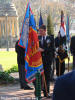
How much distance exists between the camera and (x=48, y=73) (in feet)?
25.9

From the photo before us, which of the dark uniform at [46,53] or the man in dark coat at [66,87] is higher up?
the man in dark coat at [66,87]

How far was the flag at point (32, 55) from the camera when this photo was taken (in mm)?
7426

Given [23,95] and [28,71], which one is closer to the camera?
→ [28,71]

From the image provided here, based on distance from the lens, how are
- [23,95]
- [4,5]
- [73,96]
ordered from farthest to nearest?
[4,5]
[23,95]
[73,96]

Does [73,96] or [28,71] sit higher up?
[73,96]

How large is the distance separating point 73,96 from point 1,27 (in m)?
58.0

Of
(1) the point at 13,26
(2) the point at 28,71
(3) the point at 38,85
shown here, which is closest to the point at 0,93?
(2) the point at 28,71

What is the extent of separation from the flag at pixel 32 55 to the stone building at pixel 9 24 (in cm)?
4616

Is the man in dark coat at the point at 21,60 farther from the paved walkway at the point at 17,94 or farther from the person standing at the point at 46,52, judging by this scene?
the person standing at the point at 46,52

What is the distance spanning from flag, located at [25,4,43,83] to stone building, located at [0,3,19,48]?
4616 centimetres

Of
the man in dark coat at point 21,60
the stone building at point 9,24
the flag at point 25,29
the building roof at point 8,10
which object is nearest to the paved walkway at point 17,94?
the man in dark coat at point 21,60

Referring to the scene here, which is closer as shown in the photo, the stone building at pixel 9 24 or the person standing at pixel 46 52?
the person standing at pixel 46 52

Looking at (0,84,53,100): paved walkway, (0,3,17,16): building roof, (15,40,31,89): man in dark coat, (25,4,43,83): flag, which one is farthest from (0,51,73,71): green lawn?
(0,3,17,16): building roof

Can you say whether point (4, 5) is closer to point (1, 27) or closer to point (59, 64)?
point (1, 27)
